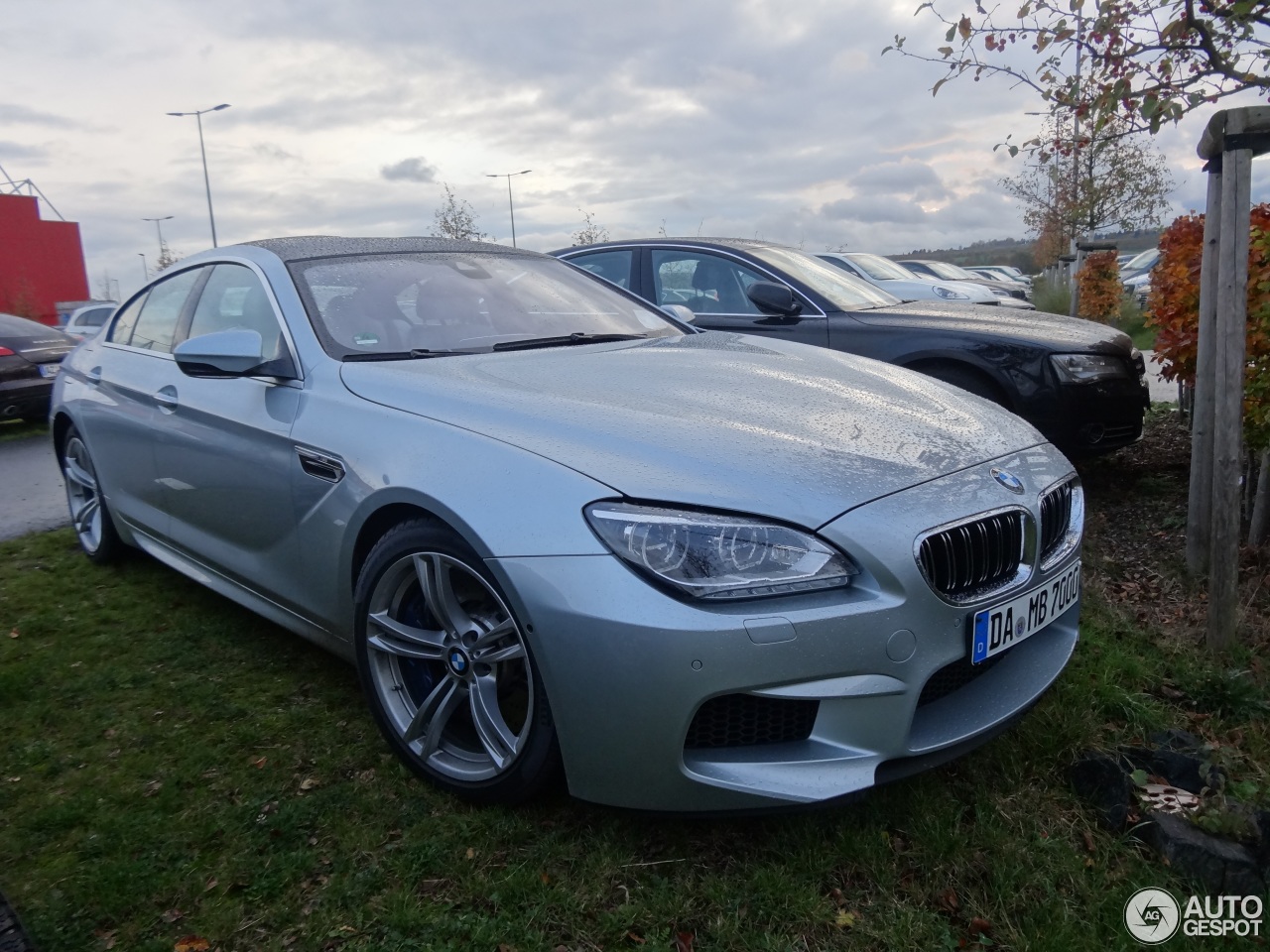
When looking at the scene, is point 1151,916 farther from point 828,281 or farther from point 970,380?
point 828,281

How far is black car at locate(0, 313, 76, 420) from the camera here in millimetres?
9836

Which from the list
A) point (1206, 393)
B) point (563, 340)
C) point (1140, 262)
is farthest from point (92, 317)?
point (1140, 262)

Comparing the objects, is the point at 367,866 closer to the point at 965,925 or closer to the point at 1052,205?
the point at 965,925

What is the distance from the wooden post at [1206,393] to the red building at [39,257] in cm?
3603

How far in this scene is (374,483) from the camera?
2611 millimetres

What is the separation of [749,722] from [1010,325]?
4.03 m

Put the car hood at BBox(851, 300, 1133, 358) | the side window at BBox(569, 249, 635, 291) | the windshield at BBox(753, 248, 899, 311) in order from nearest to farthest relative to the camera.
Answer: the car hood at BBox(851, 300, 1133, 358) < the windshield at BBox(753, 248, 899, 311) < the side window at BBox(569, 249, 635, 291)

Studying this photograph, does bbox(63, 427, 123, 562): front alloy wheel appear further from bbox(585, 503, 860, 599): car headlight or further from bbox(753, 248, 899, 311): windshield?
bbox(753, 248, 899, 311): windshield

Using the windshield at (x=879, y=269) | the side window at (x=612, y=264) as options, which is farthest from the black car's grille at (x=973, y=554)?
the windshield at (x=879, y=269)

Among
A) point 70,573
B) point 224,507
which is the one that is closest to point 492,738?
point 224,507

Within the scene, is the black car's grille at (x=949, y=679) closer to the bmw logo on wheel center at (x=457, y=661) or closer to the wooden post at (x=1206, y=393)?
the bmw logo on wheel center at (x=457, y=661)

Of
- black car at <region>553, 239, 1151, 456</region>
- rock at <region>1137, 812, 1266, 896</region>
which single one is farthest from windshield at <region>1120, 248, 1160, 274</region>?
rock at <region>1137, 812, 1266, 896</region>

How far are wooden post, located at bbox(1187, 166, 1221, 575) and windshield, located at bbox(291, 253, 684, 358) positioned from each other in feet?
6.66

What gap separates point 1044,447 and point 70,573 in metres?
4.35
